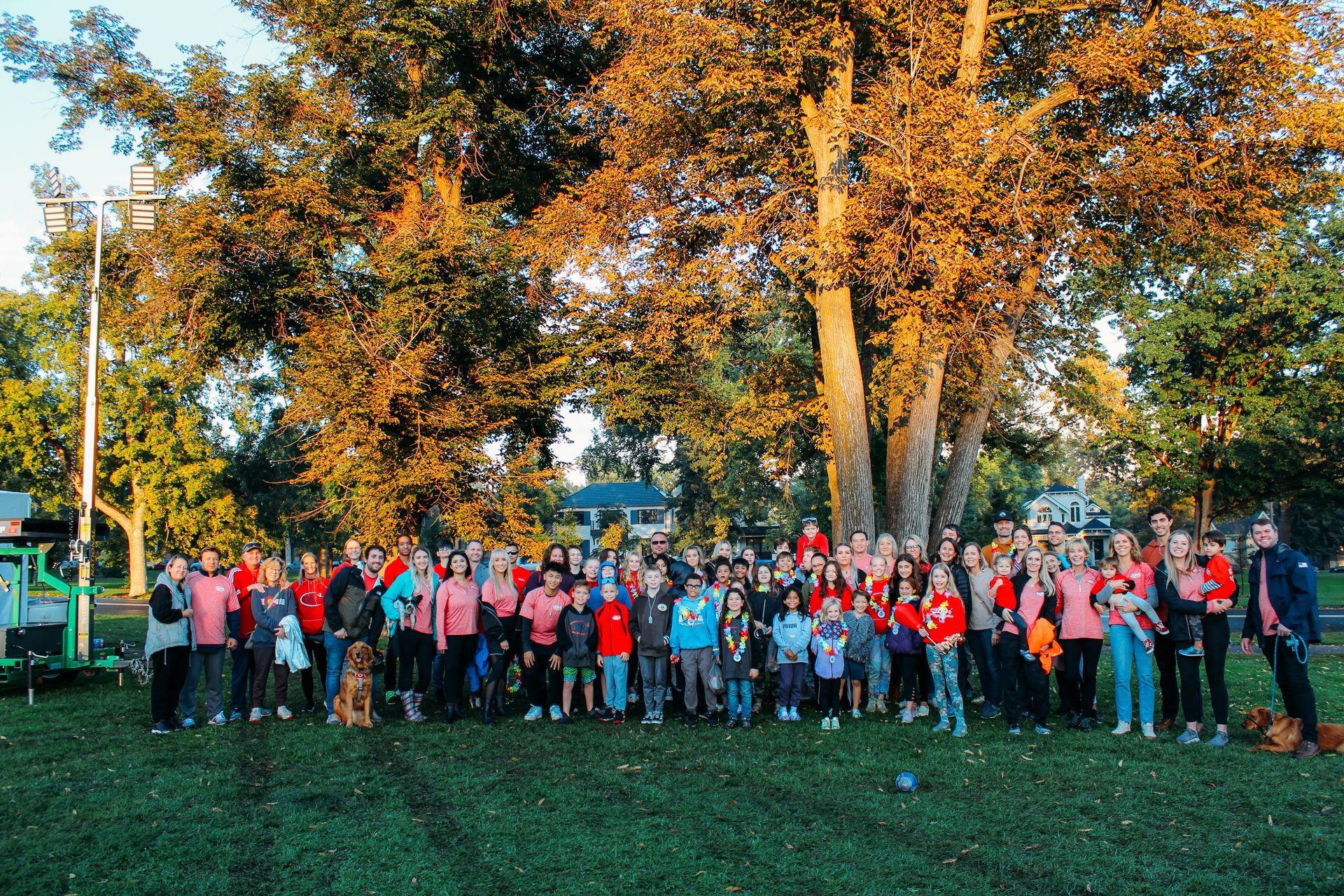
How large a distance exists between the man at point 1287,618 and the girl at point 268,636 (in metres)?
8.90

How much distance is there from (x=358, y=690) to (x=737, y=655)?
3767mm

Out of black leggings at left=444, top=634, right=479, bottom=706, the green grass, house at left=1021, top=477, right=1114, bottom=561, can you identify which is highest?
house at left=1021, top=477, right=1114, bottom=561

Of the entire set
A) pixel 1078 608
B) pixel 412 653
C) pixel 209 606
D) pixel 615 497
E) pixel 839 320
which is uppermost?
pixel 615 497

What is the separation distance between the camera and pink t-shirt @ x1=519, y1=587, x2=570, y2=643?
9.48 metres

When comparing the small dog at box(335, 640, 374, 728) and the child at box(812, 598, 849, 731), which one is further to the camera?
the small dog at box(335, 640, 374, 728)

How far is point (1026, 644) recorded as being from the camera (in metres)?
8.52

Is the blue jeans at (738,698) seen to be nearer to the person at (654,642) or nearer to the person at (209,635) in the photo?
the person at (654,642)

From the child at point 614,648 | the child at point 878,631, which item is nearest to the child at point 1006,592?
the child at point 878,631

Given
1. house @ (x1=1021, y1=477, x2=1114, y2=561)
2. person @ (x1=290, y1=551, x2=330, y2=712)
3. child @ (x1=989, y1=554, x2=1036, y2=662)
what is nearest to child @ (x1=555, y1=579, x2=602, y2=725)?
person @ (x1=290, y1=551, x2=330, y2=712)

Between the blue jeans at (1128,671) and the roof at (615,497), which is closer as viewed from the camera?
the blue jeans at (1128,671)

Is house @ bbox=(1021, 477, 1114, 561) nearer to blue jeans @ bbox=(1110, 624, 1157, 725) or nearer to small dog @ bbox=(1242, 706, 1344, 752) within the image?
blue jeans @ bbox=(1110, 624, 1157, 725)

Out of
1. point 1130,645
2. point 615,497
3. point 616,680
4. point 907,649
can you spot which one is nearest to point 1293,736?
point 1130,645

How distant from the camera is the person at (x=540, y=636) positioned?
31.0 ft

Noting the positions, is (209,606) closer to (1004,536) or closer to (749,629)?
(749,629)
